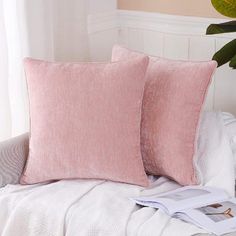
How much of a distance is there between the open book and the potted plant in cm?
56

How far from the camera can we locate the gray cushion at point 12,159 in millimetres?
2014

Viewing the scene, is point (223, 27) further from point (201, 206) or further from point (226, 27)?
point (201, 206)

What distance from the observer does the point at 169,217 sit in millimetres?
1718

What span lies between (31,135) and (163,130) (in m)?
0.53

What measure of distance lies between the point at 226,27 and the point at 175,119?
1.51 ft

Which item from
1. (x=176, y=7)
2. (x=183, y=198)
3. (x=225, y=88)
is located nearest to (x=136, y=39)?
(x=176, y=7)

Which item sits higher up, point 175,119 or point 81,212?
point 175,119

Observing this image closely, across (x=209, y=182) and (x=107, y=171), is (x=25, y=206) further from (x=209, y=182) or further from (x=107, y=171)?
(x=209, y=182)

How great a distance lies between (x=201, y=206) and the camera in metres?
1.79

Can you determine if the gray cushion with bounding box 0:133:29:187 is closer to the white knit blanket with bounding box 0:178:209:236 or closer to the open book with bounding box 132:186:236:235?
the white knit blanket with bounding box 0:178:209:236

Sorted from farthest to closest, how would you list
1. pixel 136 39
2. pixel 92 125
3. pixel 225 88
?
pixel 136 39 < pixel 225 88 < pixel 92 125

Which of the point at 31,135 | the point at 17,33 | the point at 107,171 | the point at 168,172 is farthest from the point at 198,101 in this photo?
the point at 17,33

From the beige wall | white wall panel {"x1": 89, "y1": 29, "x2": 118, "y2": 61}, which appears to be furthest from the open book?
white wall panel {"x1": 89, "y1": 29, "x2": 118, "y2": 61}

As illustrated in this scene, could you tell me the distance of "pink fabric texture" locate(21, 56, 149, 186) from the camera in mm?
1973
